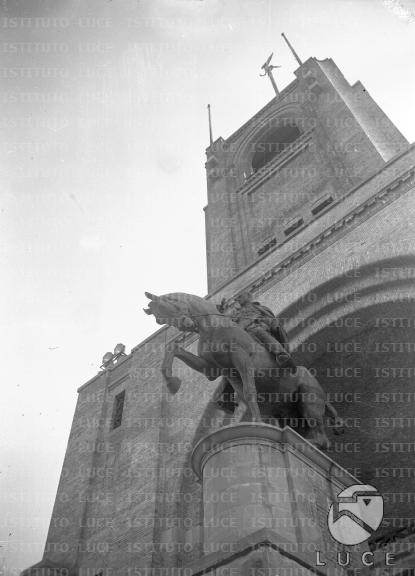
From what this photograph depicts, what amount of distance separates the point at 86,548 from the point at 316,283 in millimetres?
6373

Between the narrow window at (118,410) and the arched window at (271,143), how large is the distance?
1208 centimetres

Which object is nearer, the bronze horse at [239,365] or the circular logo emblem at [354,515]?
the circular logo emblem at [354,515]

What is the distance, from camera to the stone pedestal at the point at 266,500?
14.3ft

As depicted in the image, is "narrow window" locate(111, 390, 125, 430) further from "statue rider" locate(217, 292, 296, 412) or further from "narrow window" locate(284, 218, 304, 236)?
"narrow window" locate(284, 218, 304, 236)

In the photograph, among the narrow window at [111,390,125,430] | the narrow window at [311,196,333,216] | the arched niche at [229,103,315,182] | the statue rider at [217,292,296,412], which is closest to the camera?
the statue rider at [217,292,296,412]

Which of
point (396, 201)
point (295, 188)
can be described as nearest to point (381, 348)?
point (396, 201)

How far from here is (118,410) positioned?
526 inches

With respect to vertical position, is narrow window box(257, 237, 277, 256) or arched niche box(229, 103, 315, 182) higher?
arched niche box(229, 103, 315, 182)

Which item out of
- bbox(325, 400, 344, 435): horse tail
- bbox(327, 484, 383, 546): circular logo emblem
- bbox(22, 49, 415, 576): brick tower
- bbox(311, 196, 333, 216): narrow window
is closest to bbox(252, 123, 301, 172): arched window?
bbox(311, 196, 333, 216): narrow window

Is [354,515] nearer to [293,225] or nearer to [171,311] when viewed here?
[171,311]

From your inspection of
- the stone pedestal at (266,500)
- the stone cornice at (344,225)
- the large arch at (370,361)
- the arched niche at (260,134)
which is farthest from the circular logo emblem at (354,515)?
the arched niche at (260,134)

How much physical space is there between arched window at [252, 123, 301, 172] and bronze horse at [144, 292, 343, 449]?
1660cm

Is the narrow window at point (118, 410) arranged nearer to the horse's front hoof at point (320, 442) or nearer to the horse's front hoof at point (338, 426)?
the horse's front hoof at point (338, 426)

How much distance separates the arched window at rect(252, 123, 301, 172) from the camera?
22578 mm
